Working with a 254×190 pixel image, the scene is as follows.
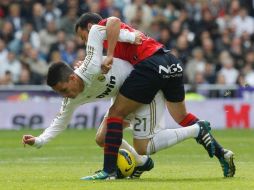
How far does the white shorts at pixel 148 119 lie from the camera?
38.3 ft

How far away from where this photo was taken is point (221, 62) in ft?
85.4

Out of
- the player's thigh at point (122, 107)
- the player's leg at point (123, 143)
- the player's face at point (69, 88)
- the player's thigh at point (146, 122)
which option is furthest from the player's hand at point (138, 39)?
the player's leg at point (123, 143)

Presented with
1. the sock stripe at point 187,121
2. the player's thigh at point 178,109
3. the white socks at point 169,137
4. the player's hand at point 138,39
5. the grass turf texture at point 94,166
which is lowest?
the grass turf texture at point 94,166

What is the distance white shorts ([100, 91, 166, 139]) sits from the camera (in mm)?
11680

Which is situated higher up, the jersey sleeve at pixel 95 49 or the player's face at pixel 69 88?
the jersey sleeve at pixel 95 49

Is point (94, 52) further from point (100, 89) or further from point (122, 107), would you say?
point (122, 107)

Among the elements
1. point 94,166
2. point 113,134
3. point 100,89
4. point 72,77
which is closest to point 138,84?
point 100,89

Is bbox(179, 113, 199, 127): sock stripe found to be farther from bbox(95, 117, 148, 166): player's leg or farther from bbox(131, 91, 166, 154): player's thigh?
bbox(95, 117, 148, 166): player's leg

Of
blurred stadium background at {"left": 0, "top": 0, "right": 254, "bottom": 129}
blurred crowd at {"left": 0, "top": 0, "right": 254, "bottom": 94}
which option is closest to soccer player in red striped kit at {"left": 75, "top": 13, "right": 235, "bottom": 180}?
blurred stadium background at {"left": 0, "top": 0, "right": 254, "bottom": 129}

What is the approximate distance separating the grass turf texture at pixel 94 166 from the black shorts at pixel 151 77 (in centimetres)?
101

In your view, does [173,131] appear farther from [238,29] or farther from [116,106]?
[238,29]

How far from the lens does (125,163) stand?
464 inches

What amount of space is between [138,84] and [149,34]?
14831 millimetres

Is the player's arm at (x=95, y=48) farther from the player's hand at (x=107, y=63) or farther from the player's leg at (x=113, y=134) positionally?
the player's leg at (x=113, y=134)
